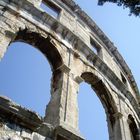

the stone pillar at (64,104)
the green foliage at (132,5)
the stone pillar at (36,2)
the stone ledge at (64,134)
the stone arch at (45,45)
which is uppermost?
the stone pillar at (36,2)

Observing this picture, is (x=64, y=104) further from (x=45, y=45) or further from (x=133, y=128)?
(x=133, y=128)

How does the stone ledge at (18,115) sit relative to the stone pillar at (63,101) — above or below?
below

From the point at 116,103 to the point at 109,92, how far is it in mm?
464

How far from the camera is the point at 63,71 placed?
8523mm

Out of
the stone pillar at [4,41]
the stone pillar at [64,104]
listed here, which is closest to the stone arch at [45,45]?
the stone pillar at [64,104]

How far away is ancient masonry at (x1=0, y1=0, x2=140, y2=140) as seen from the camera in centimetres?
556

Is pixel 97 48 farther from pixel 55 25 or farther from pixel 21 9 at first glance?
pixel 21 9

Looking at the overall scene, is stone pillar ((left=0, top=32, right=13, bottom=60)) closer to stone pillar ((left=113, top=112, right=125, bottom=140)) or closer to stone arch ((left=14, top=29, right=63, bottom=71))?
stone arch ((left=14, top=29, right=63, bottom=71))

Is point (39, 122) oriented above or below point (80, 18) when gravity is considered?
below

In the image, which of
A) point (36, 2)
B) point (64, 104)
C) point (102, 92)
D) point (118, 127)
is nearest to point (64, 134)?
point (64, 104)

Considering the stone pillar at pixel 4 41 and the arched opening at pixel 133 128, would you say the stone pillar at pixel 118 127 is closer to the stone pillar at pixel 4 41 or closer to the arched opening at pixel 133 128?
the arched opening at pixel 133 128

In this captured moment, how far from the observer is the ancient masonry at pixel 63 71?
5.56 meters

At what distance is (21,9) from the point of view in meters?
9.41

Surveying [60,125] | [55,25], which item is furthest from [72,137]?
[55,25]
